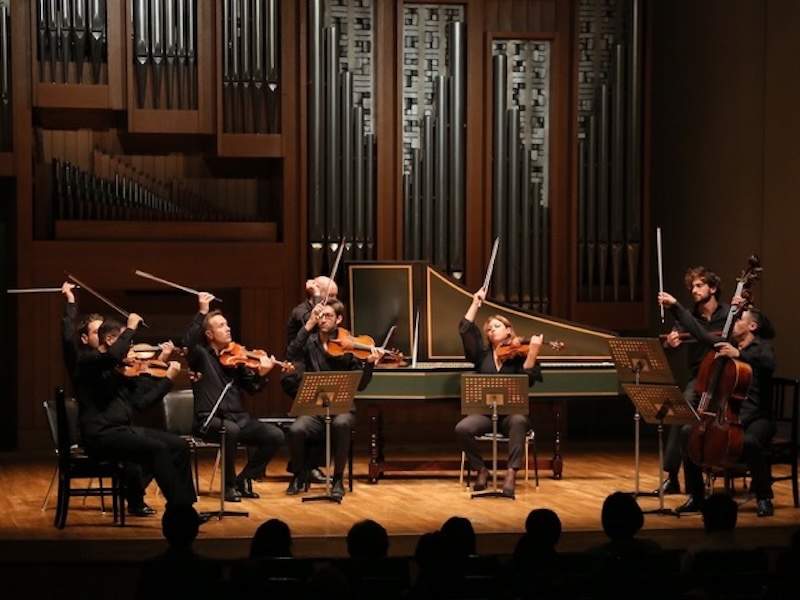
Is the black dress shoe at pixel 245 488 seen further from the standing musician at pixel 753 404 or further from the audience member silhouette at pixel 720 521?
the audience member silhouette at pixel 720 521

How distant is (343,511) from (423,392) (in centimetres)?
139

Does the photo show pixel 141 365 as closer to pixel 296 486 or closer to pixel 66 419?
pixel 66 419

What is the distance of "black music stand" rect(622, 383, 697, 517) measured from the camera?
803 centimetres

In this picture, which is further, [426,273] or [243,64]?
[243,64]

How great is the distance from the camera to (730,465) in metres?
8.07

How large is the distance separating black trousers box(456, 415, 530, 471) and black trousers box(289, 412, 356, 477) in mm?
708

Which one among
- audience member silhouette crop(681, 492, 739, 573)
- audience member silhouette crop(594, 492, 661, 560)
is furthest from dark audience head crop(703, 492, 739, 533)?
audience member silhouette crop(594, 492, 661, 560)

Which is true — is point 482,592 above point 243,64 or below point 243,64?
below

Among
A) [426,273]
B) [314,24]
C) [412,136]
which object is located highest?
[314,24]

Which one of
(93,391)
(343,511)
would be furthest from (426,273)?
(93,391)

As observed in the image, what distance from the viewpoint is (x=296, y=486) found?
917 cm

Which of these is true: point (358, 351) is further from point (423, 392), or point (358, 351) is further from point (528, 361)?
point (528, 361)

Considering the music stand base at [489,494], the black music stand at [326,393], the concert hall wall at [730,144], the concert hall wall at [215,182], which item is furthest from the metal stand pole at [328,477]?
the concert hall wall at [730,144]

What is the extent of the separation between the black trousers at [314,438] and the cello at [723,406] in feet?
6.96
